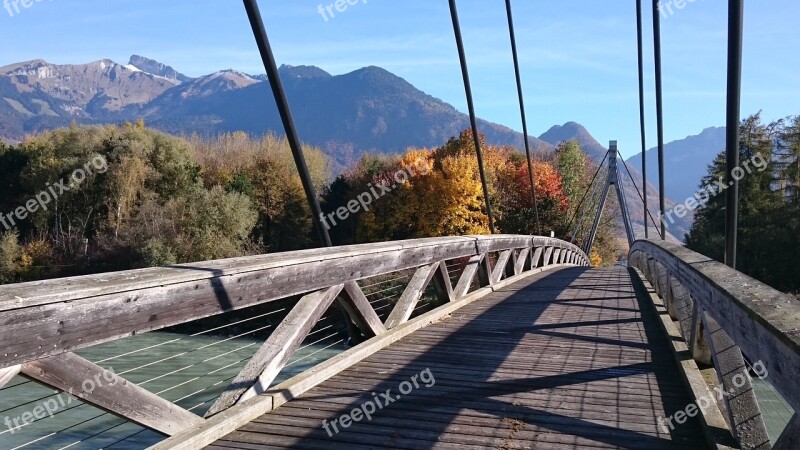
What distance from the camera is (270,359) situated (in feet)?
10.7

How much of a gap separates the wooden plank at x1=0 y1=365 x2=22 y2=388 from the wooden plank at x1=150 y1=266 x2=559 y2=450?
0.69 metres

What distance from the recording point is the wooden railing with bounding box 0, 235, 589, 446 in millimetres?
1964

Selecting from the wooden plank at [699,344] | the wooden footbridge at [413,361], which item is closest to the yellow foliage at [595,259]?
the wooden footbridge at [413,361]

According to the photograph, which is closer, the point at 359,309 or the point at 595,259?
the point at 359,309

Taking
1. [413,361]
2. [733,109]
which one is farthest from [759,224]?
[413,361]

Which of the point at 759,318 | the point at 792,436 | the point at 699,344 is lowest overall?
the point at 699,344

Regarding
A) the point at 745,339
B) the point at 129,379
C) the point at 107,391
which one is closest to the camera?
the point at 745,339

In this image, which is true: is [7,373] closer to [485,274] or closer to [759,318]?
[759,318]

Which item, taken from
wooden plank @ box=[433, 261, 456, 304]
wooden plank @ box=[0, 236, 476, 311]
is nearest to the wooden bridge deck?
wooden plank @ box=[433, 261, 456, 304]

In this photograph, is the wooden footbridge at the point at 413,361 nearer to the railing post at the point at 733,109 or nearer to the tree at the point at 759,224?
the railing post at the point at 733,109

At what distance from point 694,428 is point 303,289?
1.87m

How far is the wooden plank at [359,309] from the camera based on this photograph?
13.6 feet

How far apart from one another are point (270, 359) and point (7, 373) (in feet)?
4.83

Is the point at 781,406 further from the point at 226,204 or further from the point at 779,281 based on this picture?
the point at 226,204
